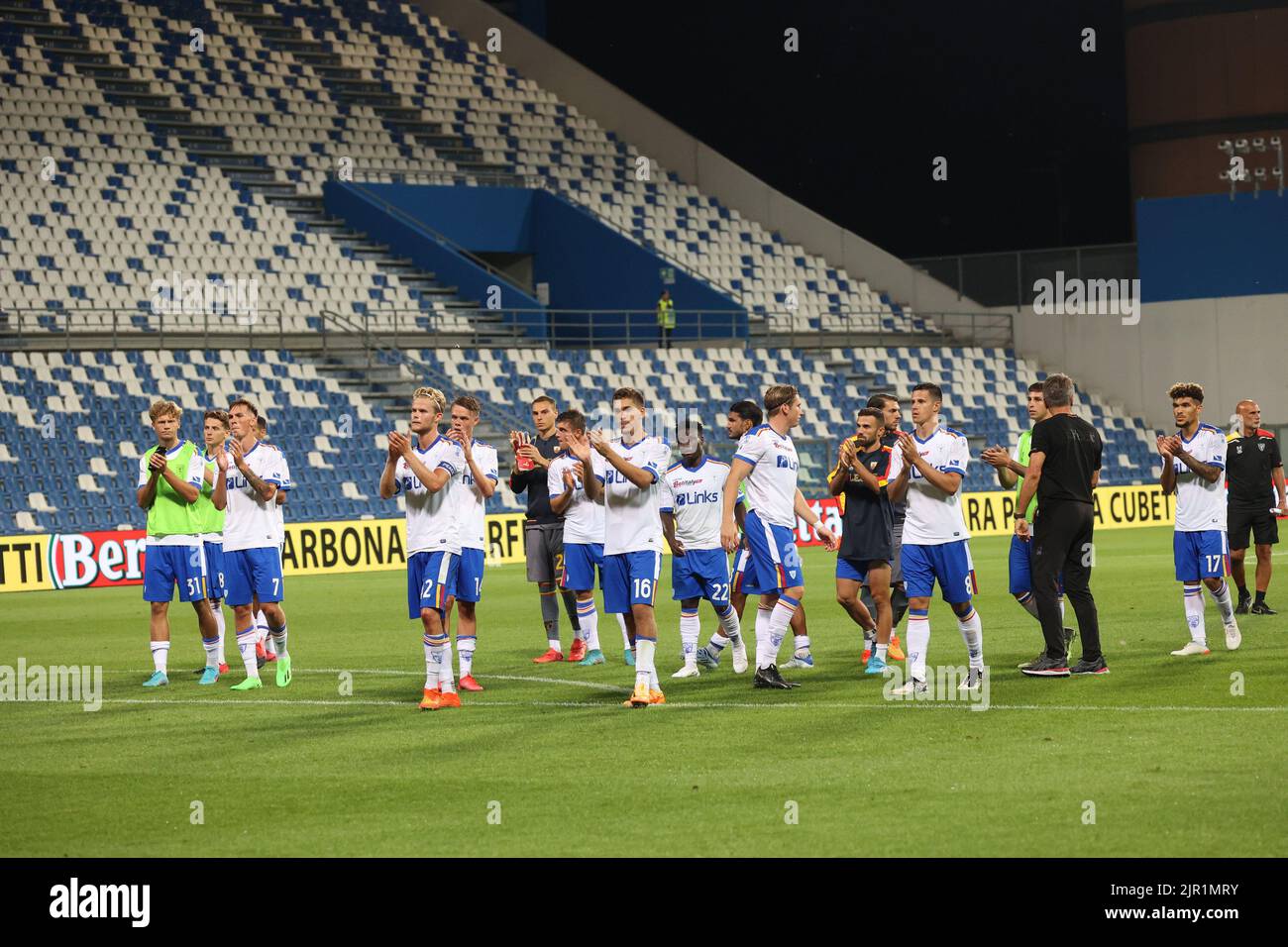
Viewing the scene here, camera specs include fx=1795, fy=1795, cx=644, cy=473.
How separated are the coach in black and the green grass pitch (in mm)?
545

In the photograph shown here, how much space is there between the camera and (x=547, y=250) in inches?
1821

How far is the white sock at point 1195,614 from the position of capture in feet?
48.8

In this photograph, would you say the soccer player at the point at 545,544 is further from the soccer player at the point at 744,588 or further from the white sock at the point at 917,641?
the white sock at the point at 917,641

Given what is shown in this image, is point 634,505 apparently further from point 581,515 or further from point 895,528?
point 895,528

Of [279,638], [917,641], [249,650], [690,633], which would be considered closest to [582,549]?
[690,633]

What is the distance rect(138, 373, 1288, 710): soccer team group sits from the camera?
489 inches

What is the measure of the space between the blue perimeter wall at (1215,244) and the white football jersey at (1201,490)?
29.9 m

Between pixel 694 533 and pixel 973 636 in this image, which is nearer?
pixel 973 636

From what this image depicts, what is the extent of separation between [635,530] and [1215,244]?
35112 millimetres

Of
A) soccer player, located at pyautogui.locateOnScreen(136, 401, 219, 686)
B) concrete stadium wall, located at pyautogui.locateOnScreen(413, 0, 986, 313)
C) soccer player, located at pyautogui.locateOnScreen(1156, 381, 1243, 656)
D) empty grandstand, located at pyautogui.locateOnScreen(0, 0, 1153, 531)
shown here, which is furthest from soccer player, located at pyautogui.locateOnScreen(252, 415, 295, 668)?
concrete stadium wall, located at pyautogui.locateOnScreen(413, 0, 986, 313)

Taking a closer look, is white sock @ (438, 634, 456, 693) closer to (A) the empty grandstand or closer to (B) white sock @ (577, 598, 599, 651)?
(B) white sock @ (577, 598, 599, 651)

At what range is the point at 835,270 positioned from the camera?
48875 millimetres
